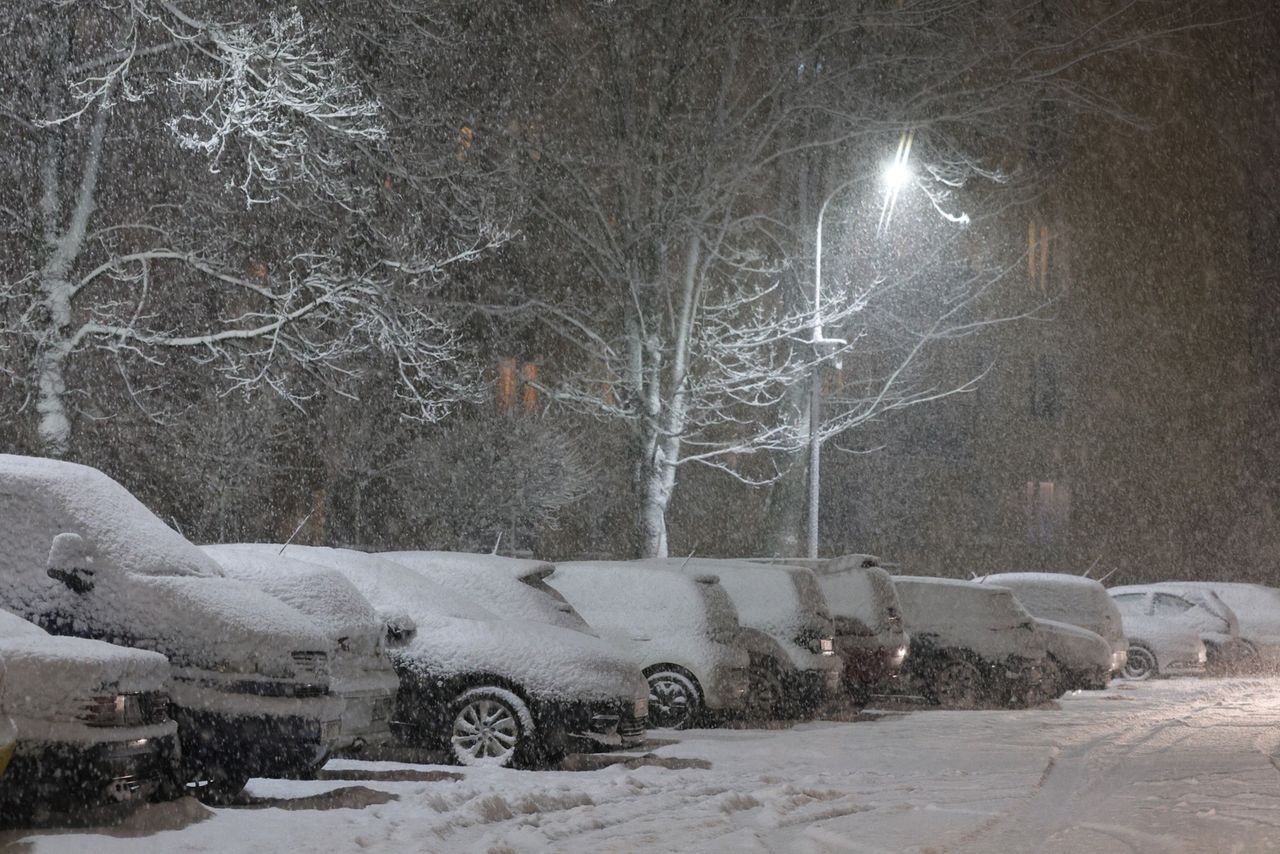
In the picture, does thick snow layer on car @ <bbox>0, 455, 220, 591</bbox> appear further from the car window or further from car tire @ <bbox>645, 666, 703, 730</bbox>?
the car window

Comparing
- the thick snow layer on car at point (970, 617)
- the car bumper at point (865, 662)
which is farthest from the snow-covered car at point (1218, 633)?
the car bumper at point (865, 662)

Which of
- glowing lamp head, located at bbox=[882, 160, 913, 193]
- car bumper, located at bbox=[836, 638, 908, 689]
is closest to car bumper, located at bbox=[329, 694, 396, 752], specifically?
car bumper, located at bbox=[836, 638, 908, 689]

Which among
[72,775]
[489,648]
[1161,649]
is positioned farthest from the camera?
[1161,649]

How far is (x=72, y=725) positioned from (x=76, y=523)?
195 cm

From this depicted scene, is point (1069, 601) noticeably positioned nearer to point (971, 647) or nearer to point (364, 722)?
point (971, 647)

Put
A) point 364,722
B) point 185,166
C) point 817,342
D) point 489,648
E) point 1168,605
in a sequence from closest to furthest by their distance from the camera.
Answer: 1. point 364,722
2. point 489,648
3. point 185,166
4. point 817,342
5. point 1168,605

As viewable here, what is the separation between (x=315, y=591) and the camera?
10492mm

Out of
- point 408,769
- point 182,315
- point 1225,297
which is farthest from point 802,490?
point 1225,297

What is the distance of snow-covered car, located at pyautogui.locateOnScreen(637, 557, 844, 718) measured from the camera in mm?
15227

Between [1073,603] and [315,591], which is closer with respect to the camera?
[315,591]

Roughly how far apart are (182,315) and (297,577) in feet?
44.3

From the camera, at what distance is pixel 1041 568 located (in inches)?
1699

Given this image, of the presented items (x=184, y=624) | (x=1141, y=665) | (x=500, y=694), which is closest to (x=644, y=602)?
(x=500, y=694)

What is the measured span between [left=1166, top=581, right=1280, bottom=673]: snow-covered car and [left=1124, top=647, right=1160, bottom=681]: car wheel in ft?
5.29
